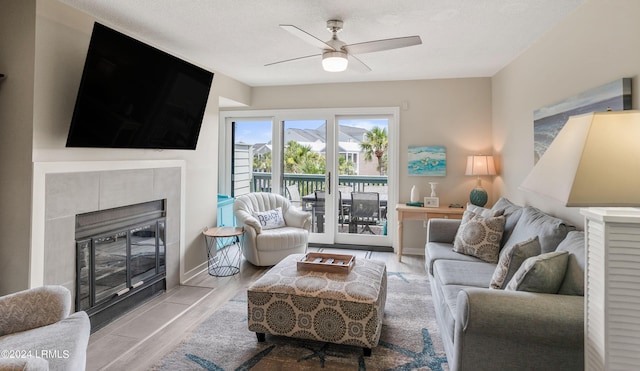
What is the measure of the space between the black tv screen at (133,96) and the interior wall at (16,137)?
0.31 metres

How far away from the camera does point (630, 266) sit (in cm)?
123

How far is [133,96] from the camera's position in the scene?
8.42ft

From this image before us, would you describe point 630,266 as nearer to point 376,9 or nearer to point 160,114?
point 376,9

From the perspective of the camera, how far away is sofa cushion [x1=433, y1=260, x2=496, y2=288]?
2367 millimetres

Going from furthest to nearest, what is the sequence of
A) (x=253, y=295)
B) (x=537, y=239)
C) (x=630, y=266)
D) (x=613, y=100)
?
(x=253, y=295), (x=537, y=239), (x=613, y=100), (x=630, y=266)

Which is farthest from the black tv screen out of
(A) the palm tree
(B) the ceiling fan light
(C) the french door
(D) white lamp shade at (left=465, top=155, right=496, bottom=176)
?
(D) white lamp shade at (left=465, top=155, right=496, bottom=176)

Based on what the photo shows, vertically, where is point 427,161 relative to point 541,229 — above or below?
above

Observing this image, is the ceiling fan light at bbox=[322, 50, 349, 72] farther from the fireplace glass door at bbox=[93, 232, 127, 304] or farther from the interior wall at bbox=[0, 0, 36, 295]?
the fireplace glass door at bbox=[93, 232, 127, 304]

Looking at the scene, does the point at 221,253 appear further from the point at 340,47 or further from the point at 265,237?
the point at 340,47

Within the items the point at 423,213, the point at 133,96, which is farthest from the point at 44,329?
the point at 423,213

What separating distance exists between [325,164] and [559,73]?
10.1 ft

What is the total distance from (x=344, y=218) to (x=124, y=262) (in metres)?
3.05

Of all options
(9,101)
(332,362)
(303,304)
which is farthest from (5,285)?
(332,362)

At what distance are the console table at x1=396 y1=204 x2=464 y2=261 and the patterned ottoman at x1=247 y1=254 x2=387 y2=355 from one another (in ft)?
6.38
